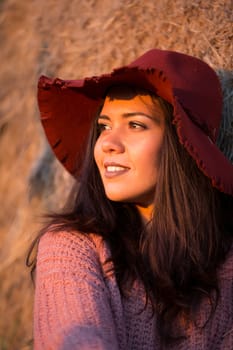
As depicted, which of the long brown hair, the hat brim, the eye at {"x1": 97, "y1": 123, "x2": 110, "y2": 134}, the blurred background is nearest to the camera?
the hat brim

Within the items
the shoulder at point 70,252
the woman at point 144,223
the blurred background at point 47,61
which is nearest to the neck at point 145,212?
the woman at point 144,223

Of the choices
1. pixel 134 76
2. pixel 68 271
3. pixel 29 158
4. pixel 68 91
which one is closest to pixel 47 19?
pixel 29 158

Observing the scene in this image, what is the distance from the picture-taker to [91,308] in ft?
7.92

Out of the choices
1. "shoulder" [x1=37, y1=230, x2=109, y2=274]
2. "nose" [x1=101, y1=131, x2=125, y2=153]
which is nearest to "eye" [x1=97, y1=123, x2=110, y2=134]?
"nose" [x1=101, y1=131, x2=125, y2=153]

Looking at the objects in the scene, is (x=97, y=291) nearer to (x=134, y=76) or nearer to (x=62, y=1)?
(x=134, y=76)

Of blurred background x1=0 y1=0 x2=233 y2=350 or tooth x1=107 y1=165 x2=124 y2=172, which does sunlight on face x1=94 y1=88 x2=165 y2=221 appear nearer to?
tooth x1=107 y1=165 x2=124 y2=172

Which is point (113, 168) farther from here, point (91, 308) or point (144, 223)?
point (91, 308)

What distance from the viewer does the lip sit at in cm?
258

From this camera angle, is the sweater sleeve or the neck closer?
the sweater sleeve

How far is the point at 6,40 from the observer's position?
166 inches

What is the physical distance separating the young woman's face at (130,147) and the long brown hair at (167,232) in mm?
39

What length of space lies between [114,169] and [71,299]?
1.51 ft

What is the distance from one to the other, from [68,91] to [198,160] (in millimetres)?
595

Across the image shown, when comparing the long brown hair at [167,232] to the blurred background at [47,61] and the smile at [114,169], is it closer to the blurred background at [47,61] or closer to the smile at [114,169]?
the smile at [114,169]
